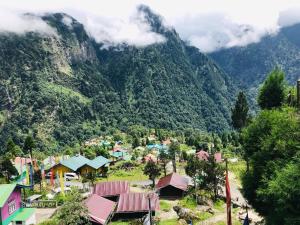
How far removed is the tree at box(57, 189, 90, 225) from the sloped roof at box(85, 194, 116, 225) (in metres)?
3.84

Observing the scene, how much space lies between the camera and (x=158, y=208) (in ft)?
228

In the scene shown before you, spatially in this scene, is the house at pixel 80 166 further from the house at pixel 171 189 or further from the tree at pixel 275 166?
the tree at pixel 275 166

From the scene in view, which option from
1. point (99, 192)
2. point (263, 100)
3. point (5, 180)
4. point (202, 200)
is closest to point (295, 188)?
point (263, 100)

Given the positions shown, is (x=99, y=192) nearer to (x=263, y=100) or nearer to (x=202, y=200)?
(x=202, y=200)

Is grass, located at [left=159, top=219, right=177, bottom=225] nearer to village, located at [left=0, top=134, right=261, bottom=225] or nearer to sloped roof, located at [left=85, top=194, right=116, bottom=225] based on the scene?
village, located at [left=0, top=134, right=261, bottom=225]

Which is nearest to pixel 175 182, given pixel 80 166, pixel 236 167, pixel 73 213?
pixel 73 213

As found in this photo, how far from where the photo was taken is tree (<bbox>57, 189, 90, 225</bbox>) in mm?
51906

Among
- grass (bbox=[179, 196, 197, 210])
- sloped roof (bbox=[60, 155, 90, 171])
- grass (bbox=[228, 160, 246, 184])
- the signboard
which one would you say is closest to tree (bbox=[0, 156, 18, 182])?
the signboard

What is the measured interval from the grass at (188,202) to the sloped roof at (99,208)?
13.9m

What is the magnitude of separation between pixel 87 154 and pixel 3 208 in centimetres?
9955

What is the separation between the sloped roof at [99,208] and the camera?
58.9 meters

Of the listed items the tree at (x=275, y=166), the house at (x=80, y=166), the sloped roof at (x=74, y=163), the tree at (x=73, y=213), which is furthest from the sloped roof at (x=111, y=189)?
the sloped roof at (x=74, y=163)

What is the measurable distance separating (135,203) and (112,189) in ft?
41.8

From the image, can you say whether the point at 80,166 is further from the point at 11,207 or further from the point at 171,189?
the point at 11,207
